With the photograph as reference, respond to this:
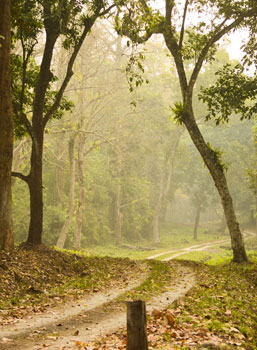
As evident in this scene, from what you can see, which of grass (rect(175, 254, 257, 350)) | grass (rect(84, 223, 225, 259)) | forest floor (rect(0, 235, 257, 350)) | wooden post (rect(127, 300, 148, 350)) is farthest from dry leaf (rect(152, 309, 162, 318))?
grass (rect(84, 223, 225, 259))

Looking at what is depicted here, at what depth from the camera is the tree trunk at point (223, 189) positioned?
48.1 feet

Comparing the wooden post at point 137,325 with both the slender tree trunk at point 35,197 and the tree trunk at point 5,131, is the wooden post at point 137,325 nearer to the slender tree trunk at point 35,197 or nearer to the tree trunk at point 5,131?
the tree trunk at point 5,131

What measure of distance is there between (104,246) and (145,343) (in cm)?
3104

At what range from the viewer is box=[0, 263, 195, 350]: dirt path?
5.47m

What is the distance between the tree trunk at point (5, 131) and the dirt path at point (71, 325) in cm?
355

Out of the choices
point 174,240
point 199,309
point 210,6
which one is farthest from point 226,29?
point 174,240

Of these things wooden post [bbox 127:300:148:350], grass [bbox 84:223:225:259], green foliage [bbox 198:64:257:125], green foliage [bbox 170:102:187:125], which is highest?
green foliage [bbox 198:64:257:125]

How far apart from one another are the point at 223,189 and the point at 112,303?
8114mm

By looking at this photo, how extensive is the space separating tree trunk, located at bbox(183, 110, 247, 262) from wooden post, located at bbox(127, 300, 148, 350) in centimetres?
1096

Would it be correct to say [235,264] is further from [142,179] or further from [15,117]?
[142,179]

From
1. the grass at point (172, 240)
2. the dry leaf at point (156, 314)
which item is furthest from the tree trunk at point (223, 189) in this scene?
the grass at point (172, 240)

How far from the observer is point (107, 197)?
38.9 m

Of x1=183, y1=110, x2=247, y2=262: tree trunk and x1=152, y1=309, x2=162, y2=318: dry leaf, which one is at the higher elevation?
x1=183, y1=110, x2=247, y2=262: tree trunk

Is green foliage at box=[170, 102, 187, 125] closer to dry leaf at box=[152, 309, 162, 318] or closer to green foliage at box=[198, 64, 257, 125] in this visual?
green foliage at box=[198, 64, 257, 125]
